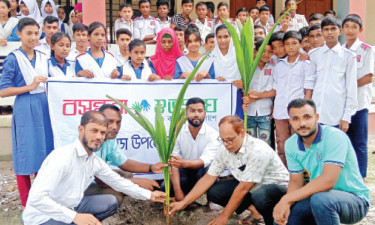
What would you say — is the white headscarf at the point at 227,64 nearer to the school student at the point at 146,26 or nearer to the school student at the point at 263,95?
the school student at the point at 263,95

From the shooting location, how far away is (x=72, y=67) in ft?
13.2

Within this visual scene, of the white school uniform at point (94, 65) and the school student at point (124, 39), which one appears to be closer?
the white school uniform at point (94, 65)

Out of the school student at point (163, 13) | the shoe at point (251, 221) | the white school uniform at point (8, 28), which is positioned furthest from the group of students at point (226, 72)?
the school student at point (163, 13)

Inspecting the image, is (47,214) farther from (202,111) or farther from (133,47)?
(133,47)

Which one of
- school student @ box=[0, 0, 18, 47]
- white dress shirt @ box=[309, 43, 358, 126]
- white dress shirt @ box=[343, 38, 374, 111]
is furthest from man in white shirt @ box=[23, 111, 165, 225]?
school student @ box=[0, 0, 18, 47]

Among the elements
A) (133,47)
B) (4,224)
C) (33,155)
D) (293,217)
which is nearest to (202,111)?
(133,47)

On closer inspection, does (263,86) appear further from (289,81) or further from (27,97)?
(27,97)

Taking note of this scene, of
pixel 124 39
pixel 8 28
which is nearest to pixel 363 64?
pixel 124 39

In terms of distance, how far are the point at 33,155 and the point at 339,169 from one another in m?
2.54

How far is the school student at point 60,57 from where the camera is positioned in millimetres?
3734

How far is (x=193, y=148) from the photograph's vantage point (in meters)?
3.76

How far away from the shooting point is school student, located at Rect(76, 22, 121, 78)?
3986mm

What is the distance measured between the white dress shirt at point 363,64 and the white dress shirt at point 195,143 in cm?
152

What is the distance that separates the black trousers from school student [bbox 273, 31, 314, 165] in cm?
109
